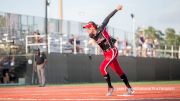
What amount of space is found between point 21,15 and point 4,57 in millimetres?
2727

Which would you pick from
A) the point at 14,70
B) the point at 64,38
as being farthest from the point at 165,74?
the point at 14,70

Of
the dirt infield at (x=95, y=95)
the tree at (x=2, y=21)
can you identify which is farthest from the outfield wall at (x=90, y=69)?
the dirt infield at (x=95, y=95)

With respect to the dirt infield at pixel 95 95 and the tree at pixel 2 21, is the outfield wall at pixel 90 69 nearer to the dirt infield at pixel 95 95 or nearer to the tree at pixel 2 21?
the tree at pixel 2 21

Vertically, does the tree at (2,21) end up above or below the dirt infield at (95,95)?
above

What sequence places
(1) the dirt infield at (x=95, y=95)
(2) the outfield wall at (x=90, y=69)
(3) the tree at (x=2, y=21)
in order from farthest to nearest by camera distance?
(2) the outfield wall at (x=90, y=69), (3) the tree at (x=2, y=21), (1) the dirt infield at (x=95, y=95)

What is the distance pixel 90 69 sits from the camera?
34.1m

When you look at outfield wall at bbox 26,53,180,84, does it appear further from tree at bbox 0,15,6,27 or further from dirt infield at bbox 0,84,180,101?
dirt infield at bbox 0,84,180,101

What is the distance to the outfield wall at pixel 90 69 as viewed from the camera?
31.7 meters

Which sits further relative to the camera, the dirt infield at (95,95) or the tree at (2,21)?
the tree at (2,21)

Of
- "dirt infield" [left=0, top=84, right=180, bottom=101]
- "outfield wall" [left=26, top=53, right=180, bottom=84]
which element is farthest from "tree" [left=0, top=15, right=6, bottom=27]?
"dirt infield" [left=0, top=84, right=180, bottom=101]

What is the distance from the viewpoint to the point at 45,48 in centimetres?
3141

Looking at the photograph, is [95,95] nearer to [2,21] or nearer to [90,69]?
[2,21]

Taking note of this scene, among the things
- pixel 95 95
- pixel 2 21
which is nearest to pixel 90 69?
pixel 2 21

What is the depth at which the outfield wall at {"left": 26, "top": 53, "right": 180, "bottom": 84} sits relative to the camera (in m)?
31.7
